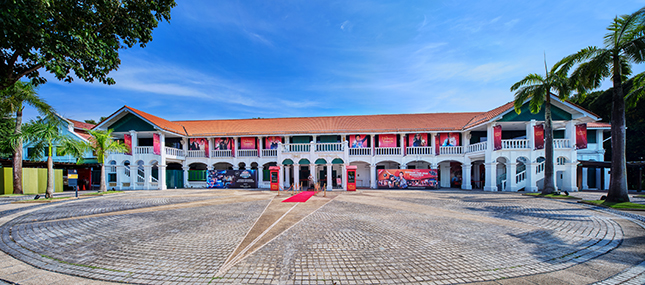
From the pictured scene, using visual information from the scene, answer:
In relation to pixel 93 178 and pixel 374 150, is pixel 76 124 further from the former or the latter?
pixel 374 150

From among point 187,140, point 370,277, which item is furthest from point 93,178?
point 370,277

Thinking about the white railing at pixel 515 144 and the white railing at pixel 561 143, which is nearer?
the white railing at pixel 515 144

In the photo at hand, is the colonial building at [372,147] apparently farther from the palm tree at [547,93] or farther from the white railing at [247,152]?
the palm tree at [547,93]

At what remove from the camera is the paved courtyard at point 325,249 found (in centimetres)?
461

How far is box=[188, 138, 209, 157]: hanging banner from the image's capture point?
2781 cm

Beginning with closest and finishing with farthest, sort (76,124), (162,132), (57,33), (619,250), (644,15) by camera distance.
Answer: (619,250) → (57,33) → (644,15) → (162,132) → (76,124)

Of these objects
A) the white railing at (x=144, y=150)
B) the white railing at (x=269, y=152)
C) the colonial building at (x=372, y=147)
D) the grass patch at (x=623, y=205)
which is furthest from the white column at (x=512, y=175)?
the white railing at (x=144, y=150)

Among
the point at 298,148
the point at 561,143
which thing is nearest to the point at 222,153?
the point at 298,148

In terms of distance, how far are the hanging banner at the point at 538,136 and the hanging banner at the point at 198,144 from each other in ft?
105

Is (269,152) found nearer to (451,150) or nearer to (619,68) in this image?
(451,150)

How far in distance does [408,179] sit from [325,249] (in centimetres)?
1972

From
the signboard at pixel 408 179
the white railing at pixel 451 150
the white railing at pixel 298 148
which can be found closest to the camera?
the signboard at pixel 408 179

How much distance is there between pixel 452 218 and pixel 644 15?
525 inches

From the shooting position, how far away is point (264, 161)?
26.3 metres
